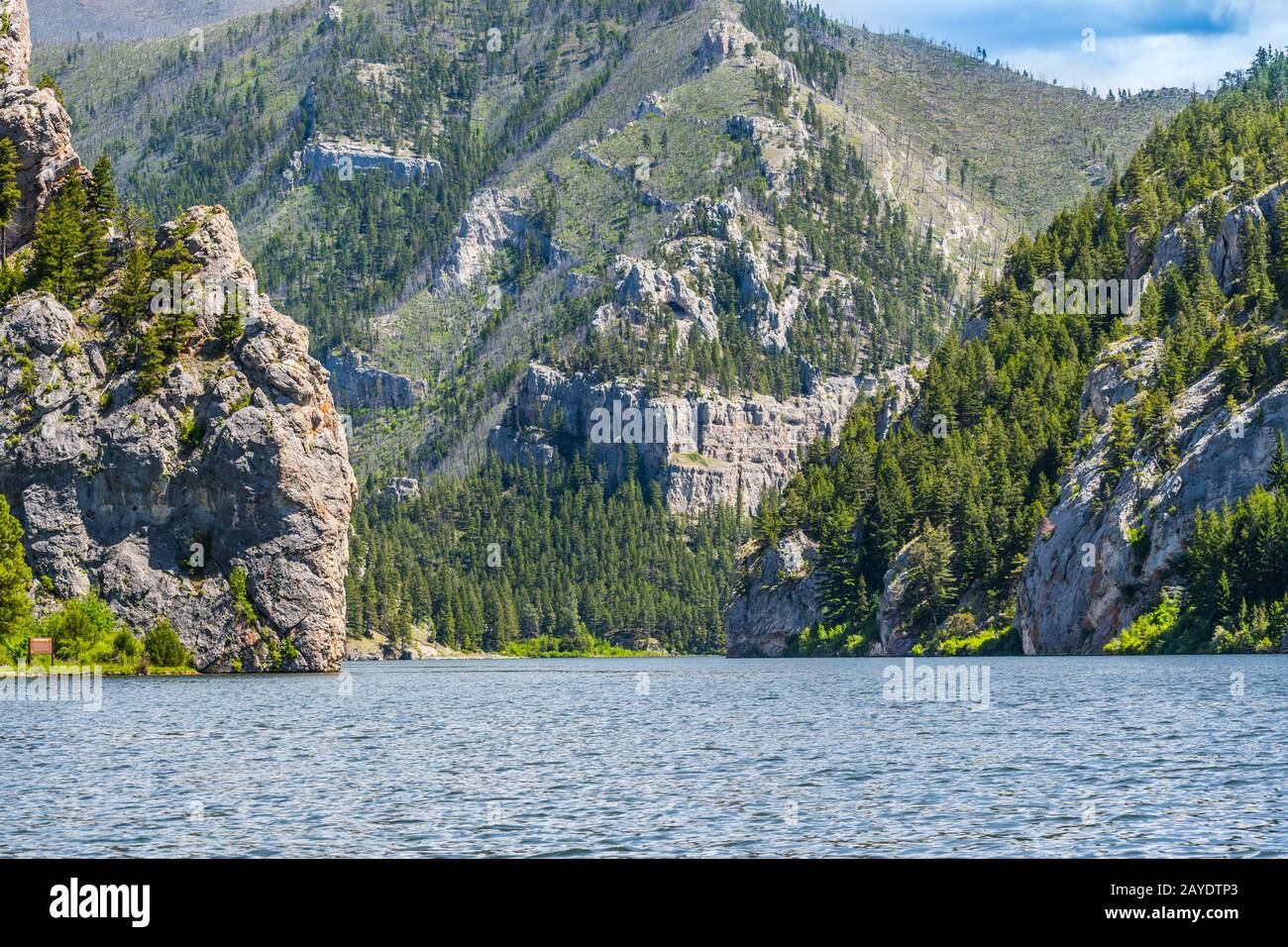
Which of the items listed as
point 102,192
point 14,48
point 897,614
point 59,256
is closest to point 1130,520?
point 897,614

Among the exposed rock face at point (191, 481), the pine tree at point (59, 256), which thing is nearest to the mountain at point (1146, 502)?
the exposed rock face at point (191, 481)

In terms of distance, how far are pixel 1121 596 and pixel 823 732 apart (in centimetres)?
9281

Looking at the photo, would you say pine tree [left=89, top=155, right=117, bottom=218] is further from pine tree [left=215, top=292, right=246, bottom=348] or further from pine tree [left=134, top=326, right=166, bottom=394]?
pine tree [left=134, top=326, right=166, bottom=394]

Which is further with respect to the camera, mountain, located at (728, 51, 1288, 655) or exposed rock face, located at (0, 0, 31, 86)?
exposed rock face, located at (0, 0, 31, 86)

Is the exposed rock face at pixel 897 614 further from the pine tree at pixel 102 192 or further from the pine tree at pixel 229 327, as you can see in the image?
the pine tree at pixel 102 192

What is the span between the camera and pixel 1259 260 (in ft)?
591

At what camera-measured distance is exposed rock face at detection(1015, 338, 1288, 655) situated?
149125mm

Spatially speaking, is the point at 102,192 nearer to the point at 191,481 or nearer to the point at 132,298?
the point at 132,298

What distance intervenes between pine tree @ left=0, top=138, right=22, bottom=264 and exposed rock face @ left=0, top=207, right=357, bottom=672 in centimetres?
1310

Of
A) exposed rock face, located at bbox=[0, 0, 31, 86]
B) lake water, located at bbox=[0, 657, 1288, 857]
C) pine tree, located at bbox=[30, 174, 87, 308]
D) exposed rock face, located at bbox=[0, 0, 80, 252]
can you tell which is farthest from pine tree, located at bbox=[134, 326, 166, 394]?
lake water, located at bbox=[0, 657, 1288, 857]

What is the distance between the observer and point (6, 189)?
512ft

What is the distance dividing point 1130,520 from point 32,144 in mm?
121995
